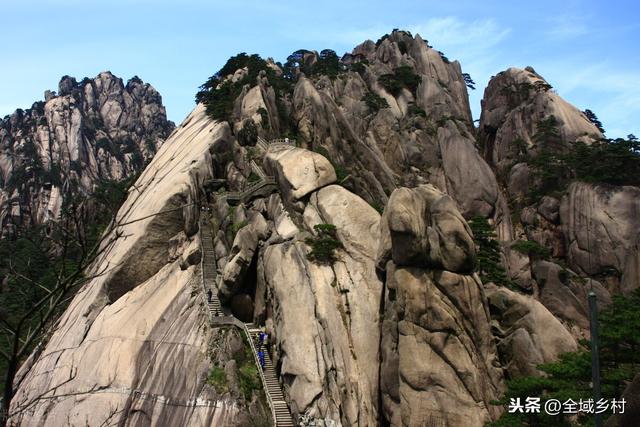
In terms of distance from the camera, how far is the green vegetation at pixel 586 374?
17.6m

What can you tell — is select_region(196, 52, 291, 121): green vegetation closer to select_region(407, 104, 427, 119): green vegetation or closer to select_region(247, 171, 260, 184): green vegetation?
select_region(247, 171, 260, 184): green vegetation

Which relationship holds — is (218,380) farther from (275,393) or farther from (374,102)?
(374,102)

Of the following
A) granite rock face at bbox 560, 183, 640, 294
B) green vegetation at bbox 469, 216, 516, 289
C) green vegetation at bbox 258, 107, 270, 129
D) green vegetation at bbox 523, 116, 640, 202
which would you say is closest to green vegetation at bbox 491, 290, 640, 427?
green vegetation at bbox 469, 216, 516, 289

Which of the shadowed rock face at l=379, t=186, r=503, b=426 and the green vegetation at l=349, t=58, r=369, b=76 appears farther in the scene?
the green vegetation at l=349, t=58, r=369, b=76

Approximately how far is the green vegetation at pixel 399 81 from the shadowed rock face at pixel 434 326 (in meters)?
36.2

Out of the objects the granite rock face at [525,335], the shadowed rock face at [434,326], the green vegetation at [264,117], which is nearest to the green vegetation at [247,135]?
the green vegetation at [264,117]

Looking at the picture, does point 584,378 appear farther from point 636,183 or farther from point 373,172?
point 636,183

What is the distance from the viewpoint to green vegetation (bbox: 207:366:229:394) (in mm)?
25172

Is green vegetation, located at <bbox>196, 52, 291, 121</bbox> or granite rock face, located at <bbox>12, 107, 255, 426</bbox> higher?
green vegetation, located at <bbox>196, 52, 291, 121</bbox>

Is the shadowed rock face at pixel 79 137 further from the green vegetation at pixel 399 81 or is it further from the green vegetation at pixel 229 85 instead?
the green vegetation at pixel 399 81

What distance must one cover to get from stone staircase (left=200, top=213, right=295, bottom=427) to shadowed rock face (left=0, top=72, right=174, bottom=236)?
51.6 m

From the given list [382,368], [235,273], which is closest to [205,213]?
[235,273]

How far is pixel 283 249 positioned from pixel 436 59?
151ft

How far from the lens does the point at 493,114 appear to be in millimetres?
59312
